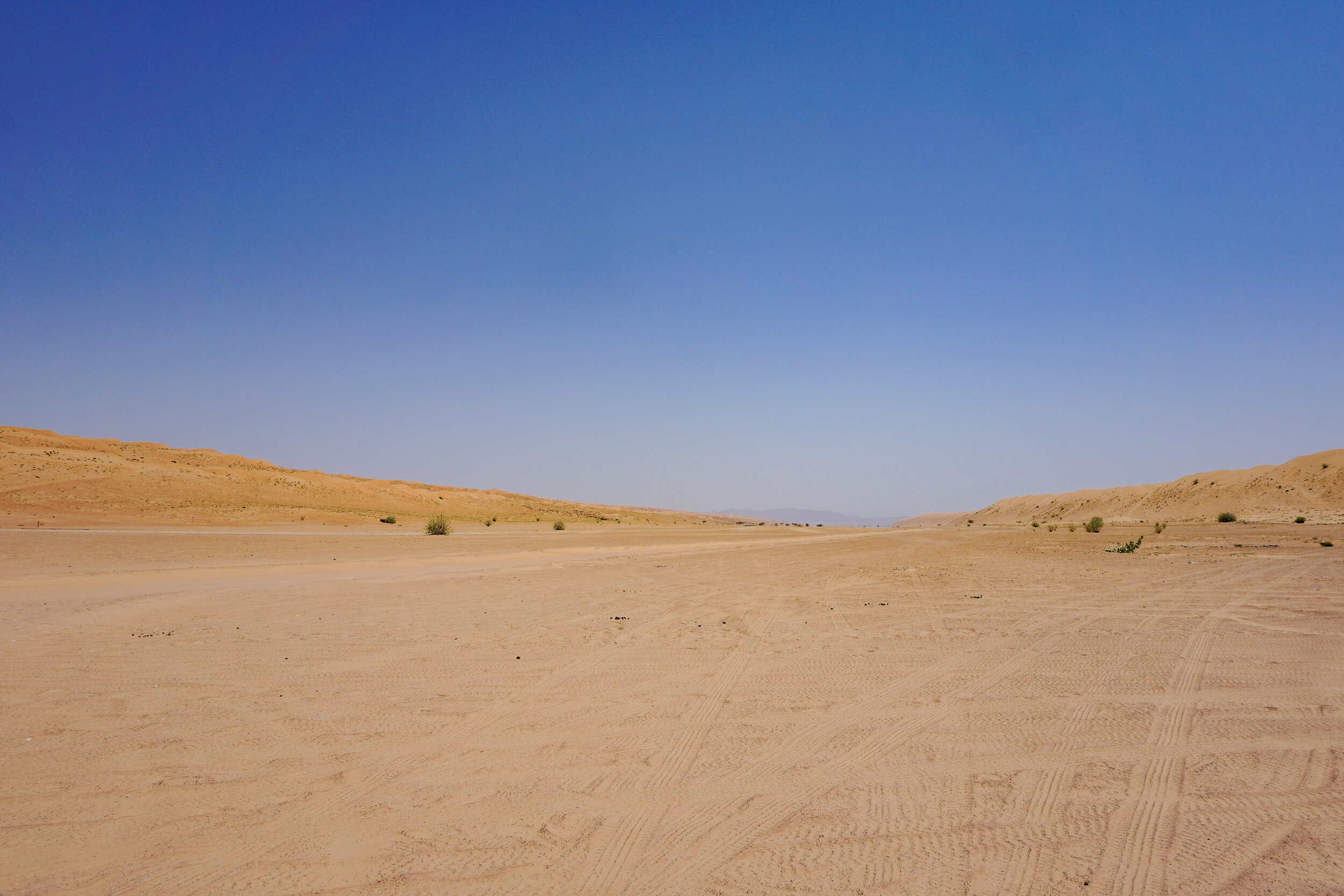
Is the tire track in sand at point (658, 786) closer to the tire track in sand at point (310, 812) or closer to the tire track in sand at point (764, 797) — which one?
the tire track in sand at point (764, 797)

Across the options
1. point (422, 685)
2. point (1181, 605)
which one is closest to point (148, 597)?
point (422, 685)

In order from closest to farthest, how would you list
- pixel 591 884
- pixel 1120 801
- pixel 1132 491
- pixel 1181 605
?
pixel 591 884 → pixel 1120 801 → pixel 1181 605 → pixel 1132 491

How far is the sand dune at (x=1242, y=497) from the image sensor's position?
4972cm

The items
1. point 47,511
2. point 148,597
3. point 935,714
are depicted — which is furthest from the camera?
point 47,511

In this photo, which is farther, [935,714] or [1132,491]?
[1132,491]


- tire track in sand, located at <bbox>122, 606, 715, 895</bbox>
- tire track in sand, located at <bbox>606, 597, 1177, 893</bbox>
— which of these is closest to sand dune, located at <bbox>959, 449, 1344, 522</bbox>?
tire track in sand, located at <bbox>606, 597, 1177, 893</bbox>

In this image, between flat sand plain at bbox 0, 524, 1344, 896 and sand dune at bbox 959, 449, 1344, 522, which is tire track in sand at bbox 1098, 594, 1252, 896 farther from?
sand dune at bbox 959, 449, 1344, 522

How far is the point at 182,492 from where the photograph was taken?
47.7m

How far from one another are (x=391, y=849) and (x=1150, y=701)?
6185 millimetres

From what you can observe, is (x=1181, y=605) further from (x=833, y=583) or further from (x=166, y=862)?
(x=166, y=862)

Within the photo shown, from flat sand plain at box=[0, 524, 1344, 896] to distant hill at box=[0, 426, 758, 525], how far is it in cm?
3428

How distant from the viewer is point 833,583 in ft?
51.1

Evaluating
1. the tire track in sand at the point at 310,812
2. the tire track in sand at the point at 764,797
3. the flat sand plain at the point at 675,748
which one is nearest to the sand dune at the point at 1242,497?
the flat sand plain at the point at 675,748

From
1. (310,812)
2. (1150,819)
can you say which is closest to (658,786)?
(310,812)
